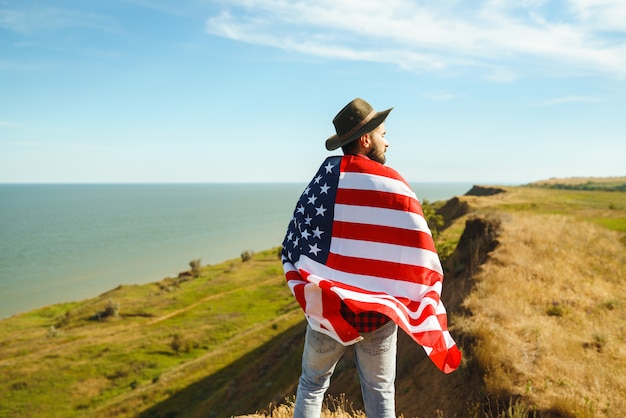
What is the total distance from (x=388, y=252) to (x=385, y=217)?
0.27 metres

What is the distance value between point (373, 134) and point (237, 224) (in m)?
155

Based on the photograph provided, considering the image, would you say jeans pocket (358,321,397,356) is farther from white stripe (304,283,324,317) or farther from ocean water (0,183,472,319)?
ocean water (0,183,472,319)

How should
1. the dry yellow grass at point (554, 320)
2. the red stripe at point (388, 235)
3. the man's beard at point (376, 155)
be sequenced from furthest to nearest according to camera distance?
the dry yellow grass at point (554, 320) → the man's beard at point (376, 155) → the red stripe at point (388, 235)

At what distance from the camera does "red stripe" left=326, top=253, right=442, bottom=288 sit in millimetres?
3299

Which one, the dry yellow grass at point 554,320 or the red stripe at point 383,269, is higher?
the red stripe at point 383,269

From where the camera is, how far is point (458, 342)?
8.06m

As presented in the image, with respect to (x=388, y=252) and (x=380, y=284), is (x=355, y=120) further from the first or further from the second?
(x=380, y=284)

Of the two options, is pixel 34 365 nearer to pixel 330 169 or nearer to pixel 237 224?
pixel 330 169

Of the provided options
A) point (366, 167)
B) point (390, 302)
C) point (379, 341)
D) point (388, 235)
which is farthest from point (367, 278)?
point (366, 167)

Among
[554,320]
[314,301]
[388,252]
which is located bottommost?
[554,320]

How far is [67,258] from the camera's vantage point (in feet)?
307

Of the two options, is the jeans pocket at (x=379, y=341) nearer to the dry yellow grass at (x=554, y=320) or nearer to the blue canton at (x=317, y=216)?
the blue canton at (x=317, y=216)

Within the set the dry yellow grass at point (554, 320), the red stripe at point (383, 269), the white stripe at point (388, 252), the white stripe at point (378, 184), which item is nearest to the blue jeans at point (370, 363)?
the red stripe at point (383, 269)

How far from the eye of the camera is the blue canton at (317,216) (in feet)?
11.4
